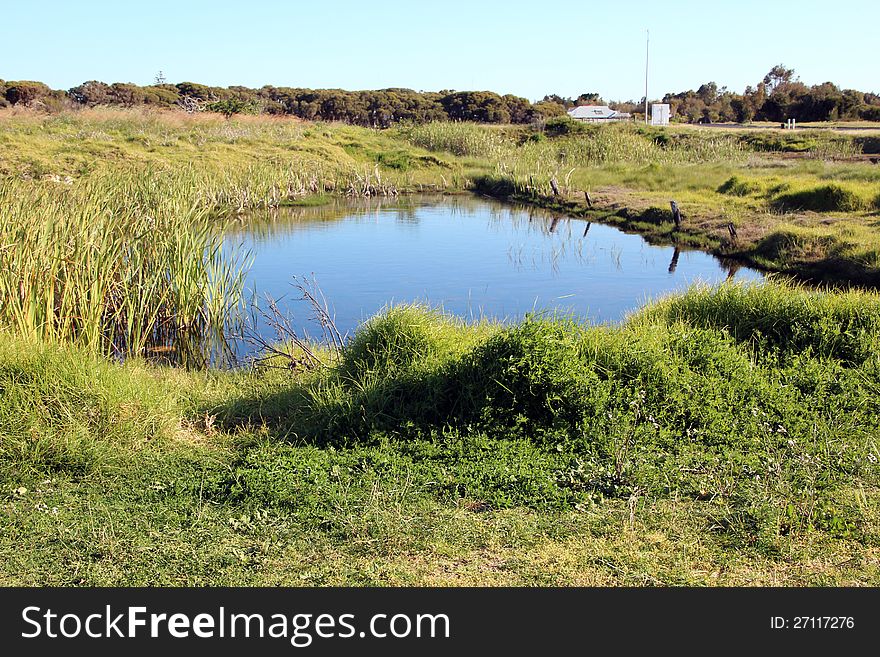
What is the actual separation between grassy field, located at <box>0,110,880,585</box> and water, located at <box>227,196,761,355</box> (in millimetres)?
2521

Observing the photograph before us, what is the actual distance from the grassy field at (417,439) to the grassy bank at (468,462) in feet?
0.06

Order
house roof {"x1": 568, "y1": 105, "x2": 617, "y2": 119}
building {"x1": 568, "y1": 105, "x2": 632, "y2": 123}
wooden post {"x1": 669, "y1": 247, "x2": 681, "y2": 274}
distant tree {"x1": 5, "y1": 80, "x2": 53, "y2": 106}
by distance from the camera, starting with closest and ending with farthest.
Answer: wooden post {"x1": 669, "y1": 247, "x2": 681, "y2": 274}, distant tree {"x1": 5, "y1": 80, "x2": 53, "y2": 106}, building {"x1": 568, "y1": 105, "x2": 632, "y2": 123}, house roof {"x1": 568, "y1": 105, "x2": 617, "y2": 119}

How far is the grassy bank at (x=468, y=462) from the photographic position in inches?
154

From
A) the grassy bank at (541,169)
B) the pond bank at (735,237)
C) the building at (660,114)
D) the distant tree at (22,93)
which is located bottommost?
the pond bank at (735,237)

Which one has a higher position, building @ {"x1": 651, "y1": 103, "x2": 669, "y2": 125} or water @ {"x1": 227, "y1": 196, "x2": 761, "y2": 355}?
building @ {"x1": 651, "y1": 103, "x2": 669, "y2": 125}

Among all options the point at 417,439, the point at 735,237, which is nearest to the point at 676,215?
the point at 735,237

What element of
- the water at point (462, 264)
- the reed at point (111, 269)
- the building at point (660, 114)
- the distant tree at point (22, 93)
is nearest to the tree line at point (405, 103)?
the distant tree at point (22, 93)

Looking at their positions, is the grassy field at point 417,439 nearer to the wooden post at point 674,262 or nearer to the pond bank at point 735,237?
the pond bank at point 735,237

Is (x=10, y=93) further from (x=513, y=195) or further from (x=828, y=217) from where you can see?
(x=828, y=217)

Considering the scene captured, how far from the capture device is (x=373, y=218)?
23.9 meters

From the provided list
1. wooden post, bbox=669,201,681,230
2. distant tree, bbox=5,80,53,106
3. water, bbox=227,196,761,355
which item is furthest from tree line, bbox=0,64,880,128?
wooden post, bbox=669,201,681,230

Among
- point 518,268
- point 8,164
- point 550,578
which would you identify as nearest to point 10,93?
point 8,164

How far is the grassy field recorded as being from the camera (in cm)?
397

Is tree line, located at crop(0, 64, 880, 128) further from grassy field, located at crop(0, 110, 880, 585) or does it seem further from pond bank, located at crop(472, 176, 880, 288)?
grassy field, located at crop(0, 110, 880, 585)
